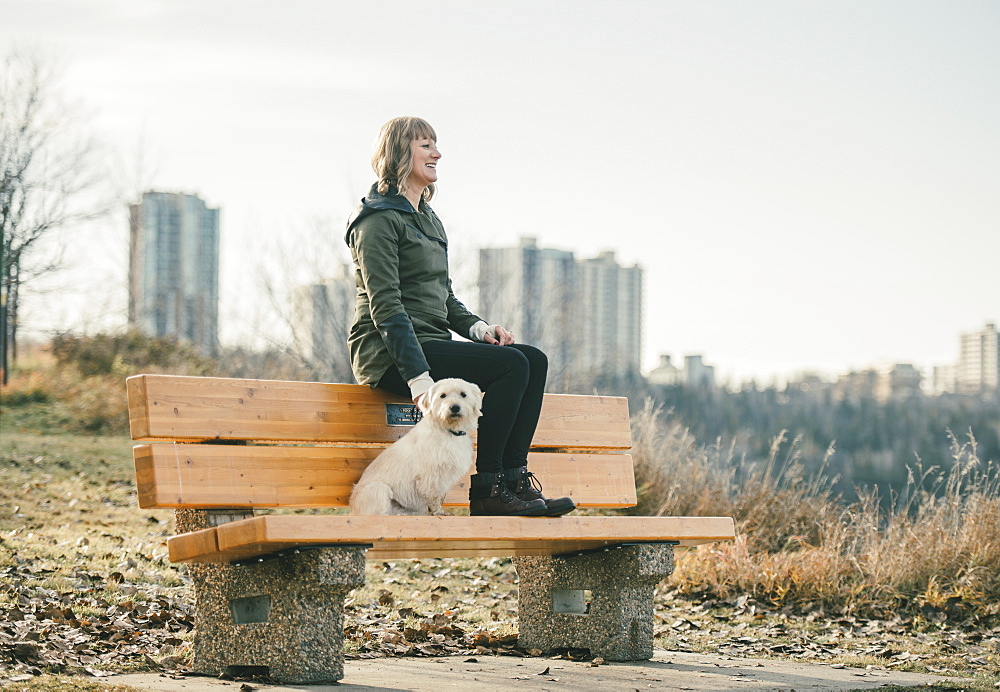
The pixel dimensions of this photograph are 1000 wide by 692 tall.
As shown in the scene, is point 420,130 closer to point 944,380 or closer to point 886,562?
point 886,562

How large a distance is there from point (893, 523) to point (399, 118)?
4.79 metres

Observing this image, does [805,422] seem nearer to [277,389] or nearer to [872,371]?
[872,371]

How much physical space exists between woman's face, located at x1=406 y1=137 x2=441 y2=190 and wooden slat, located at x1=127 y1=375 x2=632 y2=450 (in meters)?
0.90

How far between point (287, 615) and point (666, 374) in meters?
35.4

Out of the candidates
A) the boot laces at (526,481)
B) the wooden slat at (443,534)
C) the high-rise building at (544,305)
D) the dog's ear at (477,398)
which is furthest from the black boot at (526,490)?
the high-rise building at (544,305)

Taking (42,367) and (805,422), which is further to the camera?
(805,422)

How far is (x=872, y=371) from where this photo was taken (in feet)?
166

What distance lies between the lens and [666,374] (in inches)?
1513

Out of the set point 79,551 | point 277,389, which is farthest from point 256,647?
point 79,551

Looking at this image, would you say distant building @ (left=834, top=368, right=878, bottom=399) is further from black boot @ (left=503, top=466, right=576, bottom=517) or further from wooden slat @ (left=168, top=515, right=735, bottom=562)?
black boot @ (left=503, top=466, right=576, bottom=517)

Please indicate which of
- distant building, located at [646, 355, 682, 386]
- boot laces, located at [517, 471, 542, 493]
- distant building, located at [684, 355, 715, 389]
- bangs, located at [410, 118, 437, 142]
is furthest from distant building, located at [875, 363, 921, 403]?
bangs, located at [410, 118, 437, 142]

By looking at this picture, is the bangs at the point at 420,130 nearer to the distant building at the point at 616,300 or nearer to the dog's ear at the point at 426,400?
the dog's ear at the point at 426,400

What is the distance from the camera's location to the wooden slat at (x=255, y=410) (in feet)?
12.9

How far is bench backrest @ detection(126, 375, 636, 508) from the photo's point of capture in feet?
12.8
